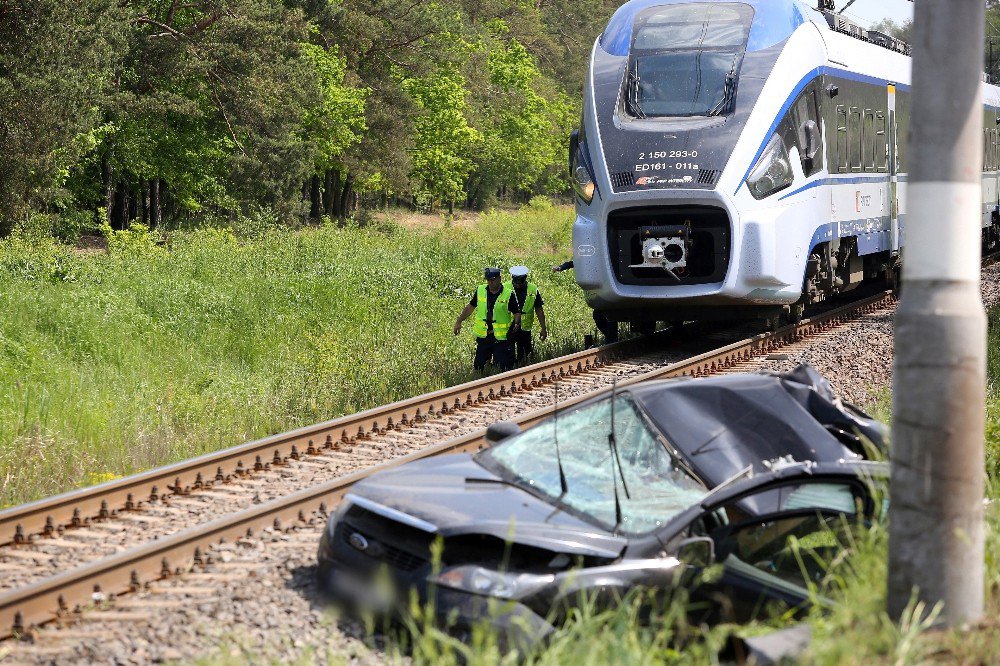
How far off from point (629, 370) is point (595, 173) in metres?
2.43

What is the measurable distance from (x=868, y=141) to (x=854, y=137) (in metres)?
0.80

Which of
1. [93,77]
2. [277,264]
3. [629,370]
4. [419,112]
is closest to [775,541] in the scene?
[629,370]

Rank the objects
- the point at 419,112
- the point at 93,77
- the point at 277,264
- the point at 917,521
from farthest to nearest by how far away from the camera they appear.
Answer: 1. the point at 419,112
2. the point at 93,77
3. the point at 277,264
4. the point at 917,521

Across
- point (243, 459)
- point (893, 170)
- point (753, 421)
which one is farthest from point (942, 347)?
point (893, 170)

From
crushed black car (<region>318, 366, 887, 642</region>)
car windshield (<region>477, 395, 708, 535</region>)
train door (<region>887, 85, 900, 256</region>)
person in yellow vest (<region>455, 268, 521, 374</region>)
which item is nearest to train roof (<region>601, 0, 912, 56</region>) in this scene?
train door (<region>887, 85, 900, 256</region>)

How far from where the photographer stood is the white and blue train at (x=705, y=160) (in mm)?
14391

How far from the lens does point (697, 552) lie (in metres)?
5.42

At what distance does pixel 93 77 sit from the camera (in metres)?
35.0

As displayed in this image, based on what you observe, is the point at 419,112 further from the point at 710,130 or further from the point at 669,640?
the point at 669,640

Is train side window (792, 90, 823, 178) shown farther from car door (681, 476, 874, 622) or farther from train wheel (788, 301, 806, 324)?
car door (681, 476, 874, 622)

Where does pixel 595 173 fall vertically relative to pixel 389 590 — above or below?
above

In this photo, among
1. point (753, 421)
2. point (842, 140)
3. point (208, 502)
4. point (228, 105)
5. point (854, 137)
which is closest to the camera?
point (753, 421)

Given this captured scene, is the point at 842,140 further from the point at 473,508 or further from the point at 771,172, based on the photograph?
the point at 473,508

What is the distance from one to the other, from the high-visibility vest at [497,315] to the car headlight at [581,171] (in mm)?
1577
